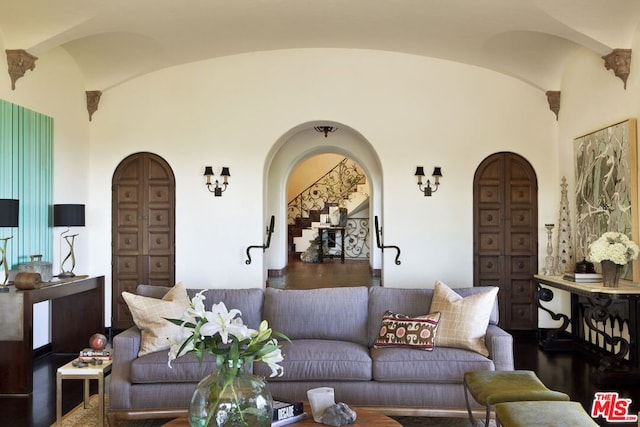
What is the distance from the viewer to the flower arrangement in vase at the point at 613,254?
5.05 meters

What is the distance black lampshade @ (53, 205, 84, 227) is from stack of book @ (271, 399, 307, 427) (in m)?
4.26

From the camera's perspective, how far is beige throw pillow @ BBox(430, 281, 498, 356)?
4156 mm

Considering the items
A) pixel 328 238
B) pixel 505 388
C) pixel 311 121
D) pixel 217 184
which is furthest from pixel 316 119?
pixel 328 238

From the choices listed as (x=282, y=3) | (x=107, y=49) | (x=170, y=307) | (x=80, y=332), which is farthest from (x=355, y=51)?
(x=80, y=332)

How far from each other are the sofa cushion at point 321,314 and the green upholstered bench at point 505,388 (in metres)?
1.13

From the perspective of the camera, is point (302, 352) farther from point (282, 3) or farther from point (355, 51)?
point (355, 51)

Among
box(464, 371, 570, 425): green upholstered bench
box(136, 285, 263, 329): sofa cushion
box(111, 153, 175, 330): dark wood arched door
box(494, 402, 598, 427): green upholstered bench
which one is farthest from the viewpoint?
box(111, 153, 175, 330): dark wood arched door

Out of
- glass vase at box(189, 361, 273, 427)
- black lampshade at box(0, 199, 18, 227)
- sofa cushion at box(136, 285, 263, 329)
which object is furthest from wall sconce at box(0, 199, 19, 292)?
glass vase at box(189, 361, 273, 427)

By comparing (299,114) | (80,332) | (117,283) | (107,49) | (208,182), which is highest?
(107,49)

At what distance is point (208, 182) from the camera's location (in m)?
7.28

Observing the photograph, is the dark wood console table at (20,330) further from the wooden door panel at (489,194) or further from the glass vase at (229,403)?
the wooden door panel at (489,194)

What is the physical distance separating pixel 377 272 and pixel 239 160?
4.34m

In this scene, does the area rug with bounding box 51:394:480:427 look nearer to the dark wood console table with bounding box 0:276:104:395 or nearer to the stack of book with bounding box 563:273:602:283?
the dark wood console table with bounding box 0:276:104:395

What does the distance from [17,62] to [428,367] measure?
→ 502 centimetres
